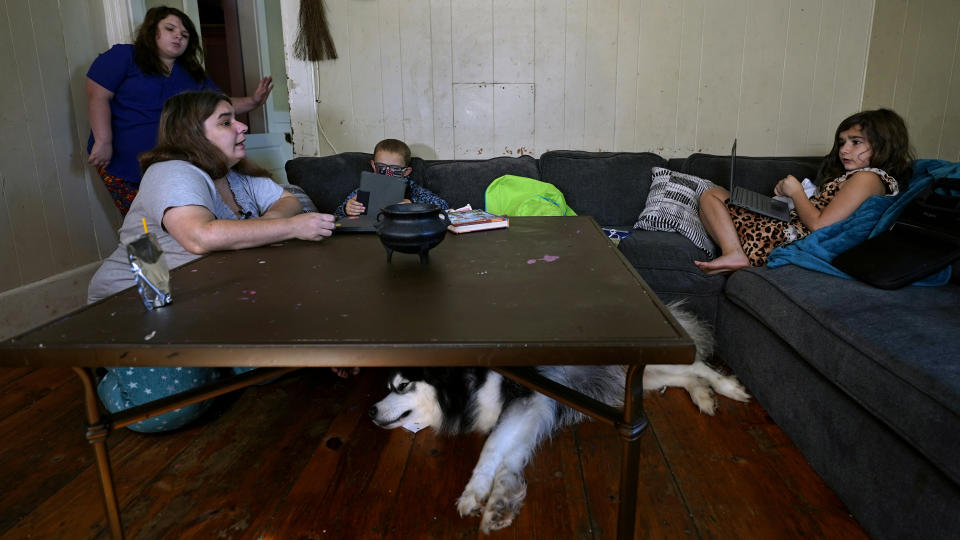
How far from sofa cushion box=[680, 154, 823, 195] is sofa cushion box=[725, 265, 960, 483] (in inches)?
34.4

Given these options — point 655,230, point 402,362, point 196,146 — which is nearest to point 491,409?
point 402,362

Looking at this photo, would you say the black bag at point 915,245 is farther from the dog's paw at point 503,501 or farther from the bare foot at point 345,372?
the bare foot at point 345,372

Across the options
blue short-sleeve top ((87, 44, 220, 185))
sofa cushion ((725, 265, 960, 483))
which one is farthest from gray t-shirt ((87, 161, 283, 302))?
sofa cushion ((725, 265, 960, 483))

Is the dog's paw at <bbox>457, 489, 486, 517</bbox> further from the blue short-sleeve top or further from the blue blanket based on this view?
the blue short-sleeve top

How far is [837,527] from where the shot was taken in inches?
47.9

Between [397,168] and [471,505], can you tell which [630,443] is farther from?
[397,168]

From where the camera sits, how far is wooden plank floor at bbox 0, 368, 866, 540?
1.22m

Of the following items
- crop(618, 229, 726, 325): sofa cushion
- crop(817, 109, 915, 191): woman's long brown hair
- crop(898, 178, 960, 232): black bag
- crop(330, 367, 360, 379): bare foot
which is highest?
crop(817, 109, 915, 191): woman's long brown hair

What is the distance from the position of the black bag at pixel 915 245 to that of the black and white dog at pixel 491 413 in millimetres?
739

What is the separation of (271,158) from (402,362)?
3132mm

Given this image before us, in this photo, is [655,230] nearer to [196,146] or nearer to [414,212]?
[414,212]

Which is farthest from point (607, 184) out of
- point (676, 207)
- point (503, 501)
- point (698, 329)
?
point (503, 501)

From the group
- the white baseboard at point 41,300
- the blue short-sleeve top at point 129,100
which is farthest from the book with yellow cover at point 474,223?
the white baseboard at point 41,300

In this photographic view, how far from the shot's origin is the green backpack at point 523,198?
244cm
